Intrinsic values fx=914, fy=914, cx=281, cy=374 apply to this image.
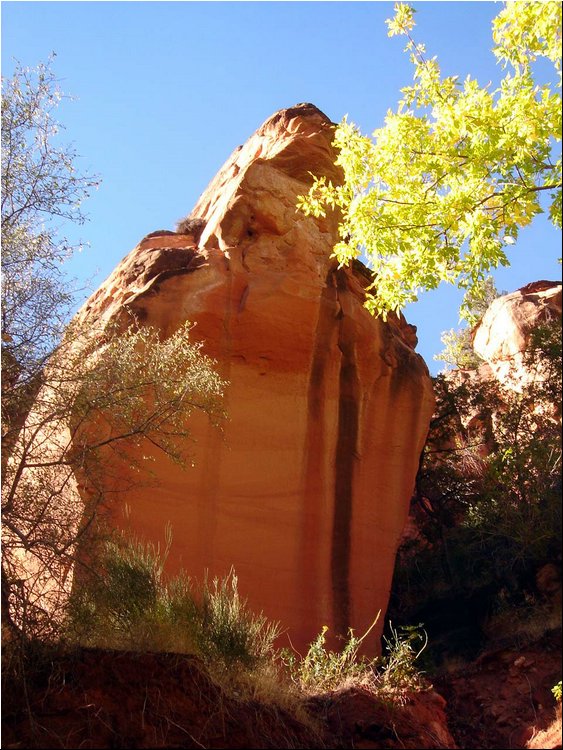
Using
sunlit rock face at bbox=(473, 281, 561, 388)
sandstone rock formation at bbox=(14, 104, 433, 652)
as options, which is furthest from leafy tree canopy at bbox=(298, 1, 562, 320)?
sunlit rock face at bbox=(473, 281, 561, 388)

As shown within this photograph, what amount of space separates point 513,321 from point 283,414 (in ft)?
35.3

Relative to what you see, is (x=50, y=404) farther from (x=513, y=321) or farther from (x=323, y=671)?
(x=513, y=321)

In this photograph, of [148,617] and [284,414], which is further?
[284,414]

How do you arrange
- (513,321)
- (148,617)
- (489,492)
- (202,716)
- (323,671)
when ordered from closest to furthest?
(202,716)
(148,617)
(323,671)
(489,492)
(513,321)

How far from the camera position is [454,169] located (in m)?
10.2

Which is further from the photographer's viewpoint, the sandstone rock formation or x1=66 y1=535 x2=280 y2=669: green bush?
the sandstone rock formation

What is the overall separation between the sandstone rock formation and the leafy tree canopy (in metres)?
2.71

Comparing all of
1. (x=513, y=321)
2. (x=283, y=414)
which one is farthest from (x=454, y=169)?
(x=513, y=321)

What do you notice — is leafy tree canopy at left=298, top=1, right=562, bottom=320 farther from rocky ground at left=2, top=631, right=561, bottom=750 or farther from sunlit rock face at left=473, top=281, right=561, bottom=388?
sunlit rock face at left=473, top=281, right=561, bottom=388

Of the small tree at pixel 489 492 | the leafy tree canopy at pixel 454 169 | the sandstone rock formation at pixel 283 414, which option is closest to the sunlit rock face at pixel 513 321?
the small tree at pixel 489 492

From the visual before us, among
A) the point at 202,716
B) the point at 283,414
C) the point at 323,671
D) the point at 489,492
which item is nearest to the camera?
the point at 202,716

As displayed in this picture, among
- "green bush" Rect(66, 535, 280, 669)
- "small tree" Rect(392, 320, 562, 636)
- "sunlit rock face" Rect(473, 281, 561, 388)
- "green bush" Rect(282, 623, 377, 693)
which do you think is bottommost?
"green bush" Rect(282, 623, 377, 693)

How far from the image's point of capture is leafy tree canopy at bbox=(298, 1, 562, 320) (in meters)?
9.51

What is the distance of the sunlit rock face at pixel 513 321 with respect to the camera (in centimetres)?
2174
